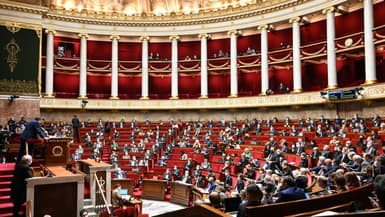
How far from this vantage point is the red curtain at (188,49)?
1092 inches

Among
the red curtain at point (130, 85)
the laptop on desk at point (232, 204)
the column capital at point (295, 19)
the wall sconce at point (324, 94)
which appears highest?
the column capital at point (295, 19)

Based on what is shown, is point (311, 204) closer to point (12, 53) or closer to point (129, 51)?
point (12, 53)

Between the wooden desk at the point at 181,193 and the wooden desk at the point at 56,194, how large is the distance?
5.32 m

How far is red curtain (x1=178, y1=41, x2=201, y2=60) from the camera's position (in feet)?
91.0

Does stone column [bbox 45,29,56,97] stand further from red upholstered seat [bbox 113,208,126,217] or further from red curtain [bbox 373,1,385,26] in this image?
red curtain [bbox 373,1,385,26]

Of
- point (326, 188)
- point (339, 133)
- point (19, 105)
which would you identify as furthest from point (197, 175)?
point (19, 105)

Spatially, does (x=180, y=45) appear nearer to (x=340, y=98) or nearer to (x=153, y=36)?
(x=153, y=36)

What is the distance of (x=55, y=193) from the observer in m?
7.06

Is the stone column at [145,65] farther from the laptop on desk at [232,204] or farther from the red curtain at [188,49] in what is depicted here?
the laptop on desk at [232,204]

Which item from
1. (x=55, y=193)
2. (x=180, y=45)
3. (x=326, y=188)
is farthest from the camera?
(x=180, y=45)

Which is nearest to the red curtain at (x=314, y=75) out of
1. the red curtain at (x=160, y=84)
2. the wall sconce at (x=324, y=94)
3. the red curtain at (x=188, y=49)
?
the wall sconce at (x=324, y=94)

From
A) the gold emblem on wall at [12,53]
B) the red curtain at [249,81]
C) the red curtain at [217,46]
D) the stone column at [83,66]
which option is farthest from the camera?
the red curtain at [217,46]

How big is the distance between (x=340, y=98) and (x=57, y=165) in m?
14.3

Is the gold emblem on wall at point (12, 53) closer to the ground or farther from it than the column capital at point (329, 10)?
closer to the ground
